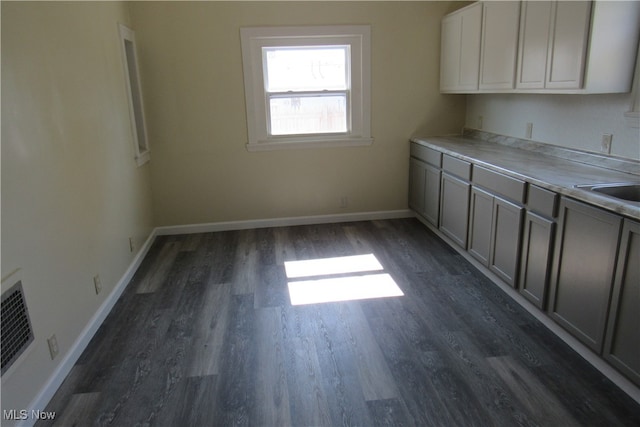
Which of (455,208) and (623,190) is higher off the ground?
(623,190)

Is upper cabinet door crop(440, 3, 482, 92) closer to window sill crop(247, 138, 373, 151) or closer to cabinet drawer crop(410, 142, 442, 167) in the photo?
cabinet drawer crop(410, 142, 442, 167)

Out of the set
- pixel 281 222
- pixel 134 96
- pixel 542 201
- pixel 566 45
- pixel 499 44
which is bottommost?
pixel 281 222

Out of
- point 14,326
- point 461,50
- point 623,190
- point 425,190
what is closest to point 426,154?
point 425,190

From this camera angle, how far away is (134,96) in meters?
4.19

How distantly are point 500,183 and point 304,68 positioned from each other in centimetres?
241

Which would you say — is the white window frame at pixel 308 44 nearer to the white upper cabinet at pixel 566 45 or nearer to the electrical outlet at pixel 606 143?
the white upper cabinet at pixel 566 45

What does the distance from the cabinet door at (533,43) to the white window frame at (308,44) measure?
5.50 feet

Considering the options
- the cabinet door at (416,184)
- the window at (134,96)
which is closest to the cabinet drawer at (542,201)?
the cabinet door at (416,184)

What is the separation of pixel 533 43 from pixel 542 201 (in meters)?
1.24

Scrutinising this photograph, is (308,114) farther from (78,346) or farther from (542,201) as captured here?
(78,346)

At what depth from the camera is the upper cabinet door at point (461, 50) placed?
3.84 meters

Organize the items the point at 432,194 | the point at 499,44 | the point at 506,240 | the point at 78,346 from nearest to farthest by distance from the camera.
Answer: the point at 78,346 < the point at 506,240 < the point at 499,44 < the point at 432,194

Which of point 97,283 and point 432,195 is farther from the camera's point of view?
point 432,195

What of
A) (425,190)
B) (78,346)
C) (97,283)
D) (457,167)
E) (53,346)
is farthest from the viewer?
(425,190)
